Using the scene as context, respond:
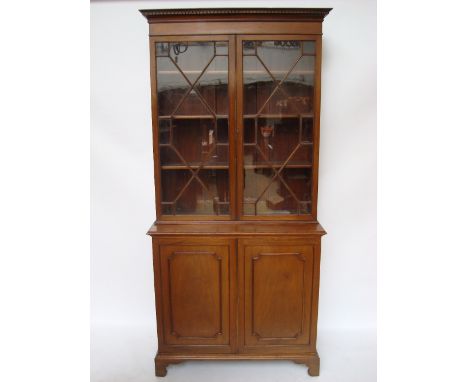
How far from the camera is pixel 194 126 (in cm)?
206

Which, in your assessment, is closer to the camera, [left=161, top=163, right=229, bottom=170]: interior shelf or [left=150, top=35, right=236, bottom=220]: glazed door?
[left=150, top=35, right=236, bottom=220]: glazed door

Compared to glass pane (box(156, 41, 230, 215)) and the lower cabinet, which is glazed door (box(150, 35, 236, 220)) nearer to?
glass pane (box(156, 41, 230, 215))

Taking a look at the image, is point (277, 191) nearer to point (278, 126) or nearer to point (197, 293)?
point (278, 126)

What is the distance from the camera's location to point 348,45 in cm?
228

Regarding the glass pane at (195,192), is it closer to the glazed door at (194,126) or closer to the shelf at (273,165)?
the glazed door at (194,126)

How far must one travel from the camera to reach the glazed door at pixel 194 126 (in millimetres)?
1935

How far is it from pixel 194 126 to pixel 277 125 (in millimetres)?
504

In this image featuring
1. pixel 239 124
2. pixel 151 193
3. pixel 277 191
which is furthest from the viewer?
pixel 151 193

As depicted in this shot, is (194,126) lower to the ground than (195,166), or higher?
higher

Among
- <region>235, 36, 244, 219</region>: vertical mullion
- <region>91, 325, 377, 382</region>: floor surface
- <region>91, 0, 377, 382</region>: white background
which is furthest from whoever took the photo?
<region>91, 0, 377, 382</region>: white background

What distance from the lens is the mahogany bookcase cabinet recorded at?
1.92 m

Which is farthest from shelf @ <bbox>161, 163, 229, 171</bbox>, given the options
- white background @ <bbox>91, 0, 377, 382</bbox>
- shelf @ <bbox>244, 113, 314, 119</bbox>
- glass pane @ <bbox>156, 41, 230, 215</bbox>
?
white background @ <bbox>91, 0, 377, 382</bbox>

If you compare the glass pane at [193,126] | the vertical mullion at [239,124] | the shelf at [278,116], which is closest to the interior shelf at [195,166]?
the glass pane at [193,126]

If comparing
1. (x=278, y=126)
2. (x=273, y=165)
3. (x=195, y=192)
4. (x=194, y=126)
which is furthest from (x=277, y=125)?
(x=195, y=192)
